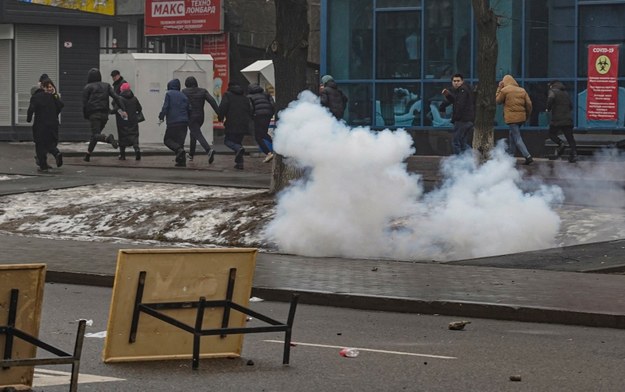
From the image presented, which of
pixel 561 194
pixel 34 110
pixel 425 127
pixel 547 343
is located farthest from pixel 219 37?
pixel 547 343

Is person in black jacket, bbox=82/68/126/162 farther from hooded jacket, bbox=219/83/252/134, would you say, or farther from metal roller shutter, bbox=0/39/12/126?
metal roller shutter, bbox=0/39/12/126

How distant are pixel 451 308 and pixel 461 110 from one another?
46.5ft

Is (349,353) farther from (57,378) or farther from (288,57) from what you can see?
(288,57)

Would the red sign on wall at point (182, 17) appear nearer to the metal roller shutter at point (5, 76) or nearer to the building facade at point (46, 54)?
the building facade at point (46, 54)

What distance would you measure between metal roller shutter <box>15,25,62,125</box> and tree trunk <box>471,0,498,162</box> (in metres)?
15.6

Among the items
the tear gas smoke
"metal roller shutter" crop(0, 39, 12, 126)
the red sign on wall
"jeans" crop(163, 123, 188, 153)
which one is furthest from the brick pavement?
the red sign on wall

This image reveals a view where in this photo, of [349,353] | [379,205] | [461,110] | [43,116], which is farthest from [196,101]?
[349,353]

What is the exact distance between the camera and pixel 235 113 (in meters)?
27.1

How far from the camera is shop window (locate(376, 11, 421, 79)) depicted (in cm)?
3303

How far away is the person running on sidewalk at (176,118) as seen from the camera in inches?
1041

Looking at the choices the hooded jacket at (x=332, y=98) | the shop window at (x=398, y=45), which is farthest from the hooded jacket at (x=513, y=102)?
the shop window at (x=398, y=45)

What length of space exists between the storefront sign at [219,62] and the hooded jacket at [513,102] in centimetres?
1729

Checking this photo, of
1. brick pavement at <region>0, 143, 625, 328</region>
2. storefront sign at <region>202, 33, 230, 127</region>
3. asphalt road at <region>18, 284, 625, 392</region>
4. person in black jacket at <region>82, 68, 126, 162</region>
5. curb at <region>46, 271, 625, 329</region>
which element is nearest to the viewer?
asphalt road at <region>18, 284, 625, 392</region>

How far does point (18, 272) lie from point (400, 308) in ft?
16.4
